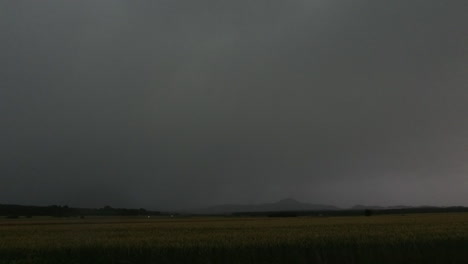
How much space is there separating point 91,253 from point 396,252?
15.1 meters

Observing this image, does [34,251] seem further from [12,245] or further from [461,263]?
[461,263]

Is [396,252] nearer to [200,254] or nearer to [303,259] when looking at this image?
[303,259]

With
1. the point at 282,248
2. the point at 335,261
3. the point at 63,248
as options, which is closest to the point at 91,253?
the point at 63,248

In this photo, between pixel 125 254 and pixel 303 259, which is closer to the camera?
pixel 303 259

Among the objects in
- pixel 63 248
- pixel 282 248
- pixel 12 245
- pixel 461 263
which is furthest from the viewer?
pixel 12 245

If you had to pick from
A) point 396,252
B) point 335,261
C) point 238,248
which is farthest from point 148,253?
point 396,252

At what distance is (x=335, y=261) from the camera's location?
68.3ft

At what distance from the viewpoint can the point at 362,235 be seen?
29625 mm

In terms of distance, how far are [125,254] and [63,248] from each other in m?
4.21

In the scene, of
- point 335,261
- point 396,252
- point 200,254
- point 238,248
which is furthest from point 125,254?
point 396,252

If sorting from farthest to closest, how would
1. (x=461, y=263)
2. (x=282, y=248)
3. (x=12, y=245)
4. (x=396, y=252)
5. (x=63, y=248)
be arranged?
(x=12, y=245) < (x=63, y=248) < (x=282, y=248) < (x=396, y=252) < (x=461, y=263)

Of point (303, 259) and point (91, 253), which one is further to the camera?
point (91, 253)

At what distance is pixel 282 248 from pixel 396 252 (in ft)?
17.4

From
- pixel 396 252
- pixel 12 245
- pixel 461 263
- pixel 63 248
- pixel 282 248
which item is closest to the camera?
pixel 461 263
